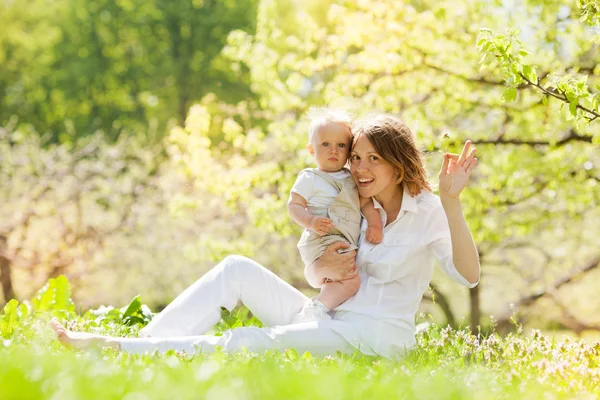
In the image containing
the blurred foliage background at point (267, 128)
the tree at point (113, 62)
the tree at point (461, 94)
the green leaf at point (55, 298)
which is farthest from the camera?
the tree at point (113, 62)

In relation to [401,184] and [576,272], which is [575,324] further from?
[401,184]

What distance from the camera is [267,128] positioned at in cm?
1376

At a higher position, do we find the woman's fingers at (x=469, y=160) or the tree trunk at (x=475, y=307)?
the woman's fingers at (x=469, y=160)

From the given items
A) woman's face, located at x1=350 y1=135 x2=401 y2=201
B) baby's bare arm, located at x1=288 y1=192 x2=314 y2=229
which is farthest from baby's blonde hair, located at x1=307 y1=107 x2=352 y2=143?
baby's bare arm, located at x1=288 y1=192 x2=314 y2=229

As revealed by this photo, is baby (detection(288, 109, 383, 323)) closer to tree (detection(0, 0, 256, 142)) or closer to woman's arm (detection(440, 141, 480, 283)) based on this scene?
woman's arm (detection(440, 141, 480, 283))

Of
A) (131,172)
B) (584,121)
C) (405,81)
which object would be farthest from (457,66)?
(131,172)

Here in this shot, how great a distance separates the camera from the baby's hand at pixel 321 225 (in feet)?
12.2

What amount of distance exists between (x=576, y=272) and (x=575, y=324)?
140 cm

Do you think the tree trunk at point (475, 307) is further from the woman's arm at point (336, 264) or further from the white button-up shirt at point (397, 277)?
the woman's arm at point (336, 264)

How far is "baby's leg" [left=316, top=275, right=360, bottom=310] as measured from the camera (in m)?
3.71

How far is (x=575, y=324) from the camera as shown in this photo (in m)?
12.2

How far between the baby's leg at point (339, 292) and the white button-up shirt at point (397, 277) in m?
0.03

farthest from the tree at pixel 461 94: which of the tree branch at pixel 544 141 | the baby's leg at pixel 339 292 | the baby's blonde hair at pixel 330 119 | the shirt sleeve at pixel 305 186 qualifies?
the baby's leg at pixel 339 292

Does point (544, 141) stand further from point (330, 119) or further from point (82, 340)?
point (82, 340)
